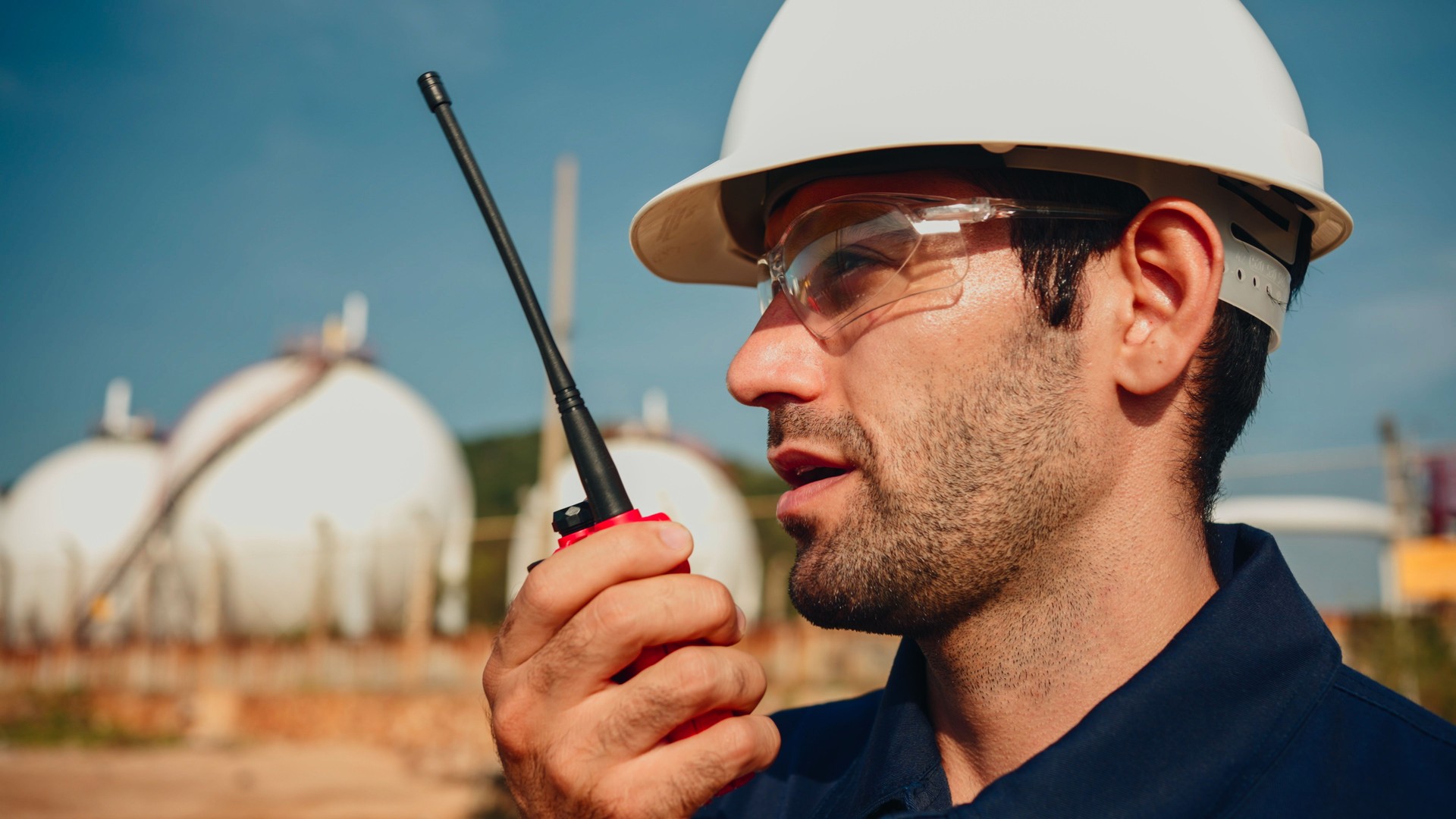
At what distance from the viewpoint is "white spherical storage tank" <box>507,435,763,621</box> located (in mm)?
16797

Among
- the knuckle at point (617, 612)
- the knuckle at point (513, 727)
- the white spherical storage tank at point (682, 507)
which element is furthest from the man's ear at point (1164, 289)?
the white spherical storage tank at point (682, 507)

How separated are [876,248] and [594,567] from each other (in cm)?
74

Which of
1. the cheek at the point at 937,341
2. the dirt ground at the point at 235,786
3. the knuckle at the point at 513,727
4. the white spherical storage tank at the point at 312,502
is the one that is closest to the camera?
the knuckle at the point at 513,727

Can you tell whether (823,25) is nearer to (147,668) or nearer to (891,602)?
(891,602)

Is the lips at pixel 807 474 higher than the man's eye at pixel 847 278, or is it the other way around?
the man's eye at pixel 847 278

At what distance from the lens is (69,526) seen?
2594cm

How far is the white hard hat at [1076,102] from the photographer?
5.35ft

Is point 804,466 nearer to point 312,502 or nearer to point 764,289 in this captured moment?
point 764,289

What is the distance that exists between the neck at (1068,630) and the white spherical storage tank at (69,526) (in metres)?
23.5

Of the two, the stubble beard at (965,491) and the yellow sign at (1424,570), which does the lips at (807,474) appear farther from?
the yellow sign at (1424,570)

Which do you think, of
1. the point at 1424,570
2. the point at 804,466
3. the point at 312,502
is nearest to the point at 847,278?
the point at 804,466

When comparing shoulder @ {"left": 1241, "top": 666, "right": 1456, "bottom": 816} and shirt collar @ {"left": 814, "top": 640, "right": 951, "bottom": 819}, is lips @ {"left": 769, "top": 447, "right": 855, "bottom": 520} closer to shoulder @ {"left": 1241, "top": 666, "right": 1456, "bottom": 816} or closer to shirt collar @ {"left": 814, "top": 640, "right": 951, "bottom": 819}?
shirt collar @ {"left": 814, "top": 640, "right": 951, "bottom": 819}

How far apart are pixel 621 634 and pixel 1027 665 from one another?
73 centimetres

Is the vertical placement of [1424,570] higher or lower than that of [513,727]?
lower
